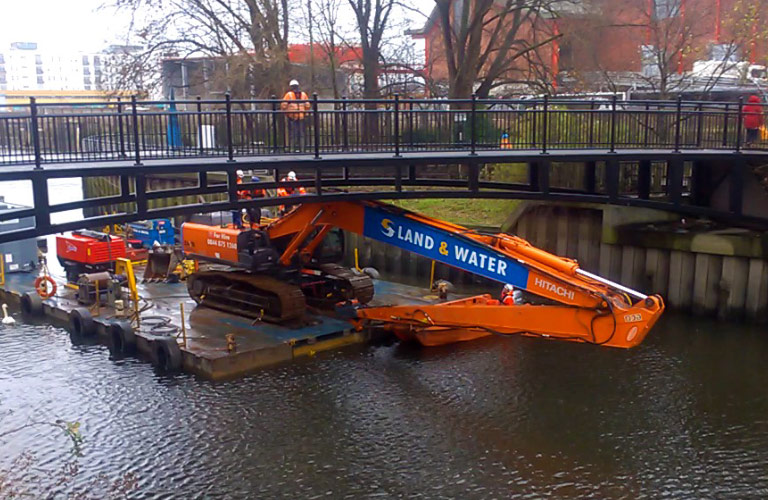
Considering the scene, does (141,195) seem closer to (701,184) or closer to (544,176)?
(544,176)

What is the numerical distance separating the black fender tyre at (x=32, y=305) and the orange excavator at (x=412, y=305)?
4.13 metres

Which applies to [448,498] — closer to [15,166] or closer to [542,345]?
[542,345]

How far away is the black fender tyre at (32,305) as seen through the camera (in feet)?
66.8

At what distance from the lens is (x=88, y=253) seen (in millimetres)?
21562

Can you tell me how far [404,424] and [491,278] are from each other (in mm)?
3169

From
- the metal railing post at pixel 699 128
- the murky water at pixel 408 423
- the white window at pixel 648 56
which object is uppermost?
the white window at pixel 648 56

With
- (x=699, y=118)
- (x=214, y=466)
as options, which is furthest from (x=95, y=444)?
(x=699, y=118)

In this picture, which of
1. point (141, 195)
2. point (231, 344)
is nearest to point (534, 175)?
point (231, 344)

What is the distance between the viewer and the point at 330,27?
121 feet

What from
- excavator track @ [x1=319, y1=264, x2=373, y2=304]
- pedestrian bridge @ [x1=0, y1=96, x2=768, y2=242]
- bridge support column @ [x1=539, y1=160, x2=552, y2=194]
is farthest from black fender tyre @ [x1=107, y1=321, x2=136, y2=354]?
bridge support column @ [x1=539, y1=160, x2=552, y2=194]

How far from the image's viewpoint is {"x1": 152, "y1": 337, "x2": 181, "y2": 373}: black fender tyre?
52.7ft

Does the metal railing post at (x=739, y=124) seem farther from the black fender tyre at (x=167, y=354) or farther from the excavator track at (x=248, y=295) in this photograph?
the black fender tyre at (x=167, y=354)

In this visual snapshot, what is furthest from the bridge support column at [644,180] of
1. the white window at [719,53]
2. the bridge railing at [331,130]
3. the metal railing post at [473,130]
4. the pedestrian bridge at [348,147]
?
the white window at [719,53]

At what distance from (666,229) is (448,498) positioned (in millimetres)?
13033
